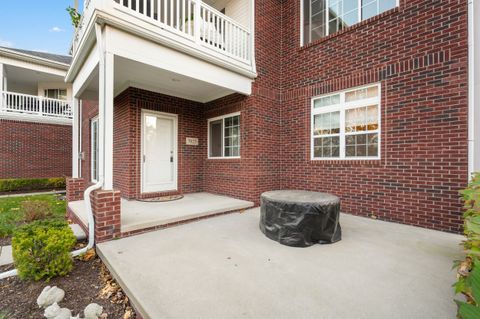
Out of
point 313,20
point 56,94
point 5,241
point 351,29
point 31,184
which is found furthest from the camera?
point 56,94

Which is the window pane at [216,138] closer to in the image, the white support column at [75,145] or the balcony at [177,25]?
the balcony at [177,25]

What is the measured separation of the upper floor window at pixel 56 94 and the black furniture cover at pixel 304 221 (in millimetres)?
15557

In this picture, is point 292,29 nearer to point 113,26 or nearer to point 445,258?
point 113,26

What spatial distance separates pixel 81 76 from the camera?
4.95 m

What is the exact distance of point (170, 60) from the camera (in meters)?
4.16

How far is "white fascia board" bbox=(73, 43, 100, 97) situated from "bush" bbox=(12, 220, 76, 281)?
8.93 ft

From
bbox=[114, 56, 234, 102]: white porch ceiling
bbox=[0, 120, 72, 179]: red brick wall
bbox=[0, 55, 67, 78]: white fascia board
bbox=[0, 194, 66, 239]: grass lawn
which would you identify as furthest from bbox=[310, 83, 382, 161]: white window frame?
bbox=[0, 55, 67, 78]: white fascia board

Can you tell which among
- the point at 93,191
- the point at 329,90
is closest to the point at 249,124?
the point at 329,90

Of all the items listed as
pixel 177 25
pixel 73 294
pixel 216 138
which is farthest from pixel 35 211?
pixel 177 25

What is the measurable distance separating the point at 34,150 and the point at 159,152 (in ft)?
27.9

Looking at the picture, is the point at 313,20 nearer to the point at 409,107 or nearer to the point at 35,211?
the point at 409,107

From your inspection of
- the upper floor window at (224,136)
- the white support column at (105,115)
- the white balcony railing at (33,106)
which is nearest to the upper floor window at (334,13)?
the upper floor window at (224,136)

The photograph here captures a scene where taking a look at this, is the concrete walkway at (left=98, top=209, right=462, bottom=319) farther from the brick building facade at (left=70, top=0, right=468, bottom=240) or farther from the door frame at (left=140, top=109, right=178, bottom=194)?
the door frame at (left=140, top=109, right=178, bottom=194)

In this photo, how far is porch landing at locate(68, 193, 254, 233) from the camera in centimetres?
379
